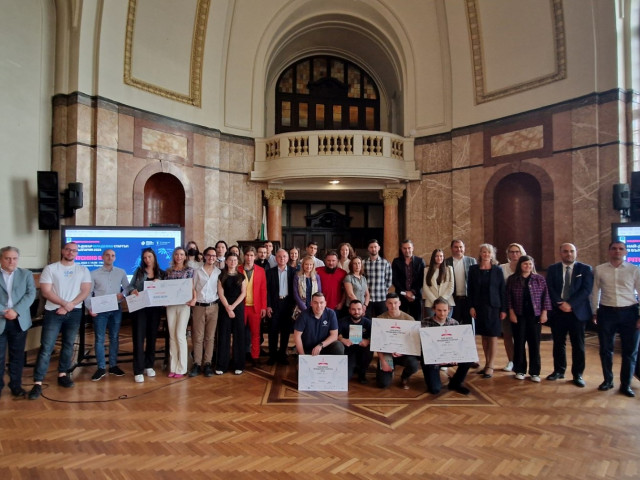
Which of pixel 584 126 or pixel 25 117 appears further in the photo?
pixel 584 126

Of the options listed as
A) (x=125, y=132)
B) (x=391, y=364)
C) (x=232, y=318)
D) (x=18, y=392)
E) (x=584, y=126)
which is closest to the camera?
(x=18, y=392)

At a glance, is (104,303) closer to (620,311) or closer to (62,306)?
(62,306)

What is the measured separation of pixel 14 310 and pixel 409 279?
470 centimetres

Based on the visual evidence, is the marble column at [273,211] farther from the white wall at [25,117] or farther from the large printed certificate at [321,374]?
the large printed certificate at [321,374]

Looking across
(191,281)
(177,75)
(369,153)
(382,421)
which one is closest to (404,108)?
(369,153)

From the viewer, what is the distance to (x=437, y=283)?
5406 millimetres

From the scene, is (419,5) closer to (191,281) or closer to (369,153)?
(369,153)

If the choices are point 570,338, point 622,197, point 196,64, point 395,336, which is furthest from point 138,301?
point 622,197

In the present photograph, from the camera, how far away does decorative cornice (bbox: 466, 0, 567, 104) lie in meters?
9.63

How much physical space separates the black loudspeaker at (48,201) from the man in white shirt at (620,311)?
9.20 meters

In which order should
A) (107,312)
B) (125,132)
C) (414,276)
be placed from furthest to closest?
(125,132) < (414,276) < (107,312)

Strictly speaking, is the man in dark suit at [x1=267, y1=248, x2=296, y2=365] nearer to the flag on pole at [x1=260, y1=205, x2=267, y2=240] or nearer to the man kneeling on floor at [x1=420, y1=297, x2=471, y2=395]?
the man kneeling on floor at [x1=420, y1=297, x2=471, y2=395]

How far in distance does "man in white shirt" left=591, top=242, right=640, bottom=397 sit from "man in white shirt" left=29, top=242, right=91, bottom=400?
5.92 m

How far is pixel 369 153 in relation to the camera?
11836 millimetres
